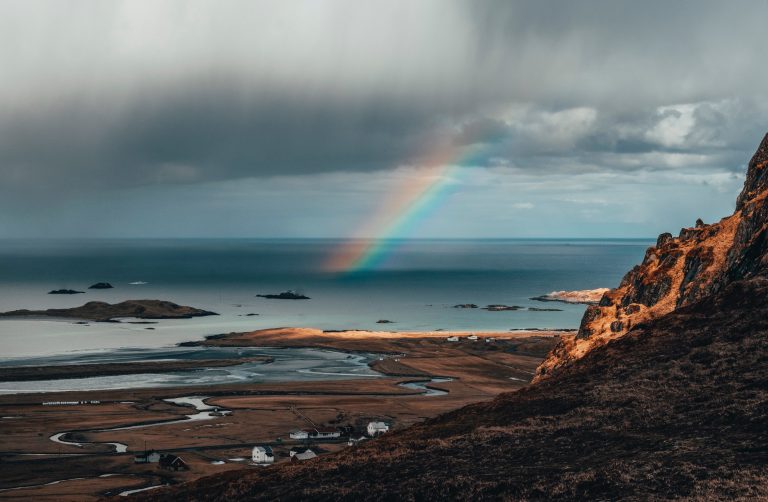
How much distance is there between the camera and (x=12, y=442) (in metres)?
66.8

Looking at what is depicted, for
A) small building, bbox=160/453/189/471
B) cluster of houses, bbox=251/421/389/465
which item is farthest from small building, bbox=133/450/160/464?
cluster of houses, bbox=251/421/389/465

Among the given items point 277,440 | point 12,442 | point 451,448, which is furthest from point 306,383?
point 451,448

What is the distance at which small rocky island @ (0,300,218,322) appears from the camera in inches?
7254

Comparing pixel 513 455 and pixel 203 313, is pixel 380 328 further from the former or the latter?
pixel 513 455

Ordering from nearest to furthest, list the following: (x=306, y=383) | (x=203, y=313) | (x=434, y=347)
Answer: (x=306, y=383) → (x=434, y=347) → (x=203, y=313)

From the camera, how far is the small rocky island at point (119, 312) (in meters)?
184

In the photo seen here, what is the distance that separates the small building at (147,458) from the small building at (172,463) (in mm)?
1235

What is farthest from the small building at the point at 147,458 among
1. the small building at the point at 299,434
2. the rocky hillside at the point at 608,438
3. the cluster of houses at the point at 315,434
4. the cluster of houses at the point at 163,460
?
the rocky hillside at the point at 608,438

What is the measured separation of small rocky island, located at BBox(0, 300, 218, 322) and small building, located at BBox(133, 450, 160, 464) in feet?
411

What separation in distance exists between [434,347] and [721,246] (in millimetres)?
91308

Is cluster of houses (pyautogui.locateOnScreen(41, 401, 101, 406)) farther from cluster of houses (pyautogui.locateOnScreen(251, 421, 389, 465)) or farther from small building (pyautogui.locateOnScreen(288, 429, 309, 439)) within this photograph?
small building (pyautogui.locateOnScreen(288, 429, 309, 439))

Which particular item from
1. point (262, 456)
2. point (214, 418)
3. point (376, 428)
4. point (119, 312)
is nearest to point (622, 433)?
point (262, 456)

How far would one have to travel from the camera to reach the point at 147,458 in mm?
59938

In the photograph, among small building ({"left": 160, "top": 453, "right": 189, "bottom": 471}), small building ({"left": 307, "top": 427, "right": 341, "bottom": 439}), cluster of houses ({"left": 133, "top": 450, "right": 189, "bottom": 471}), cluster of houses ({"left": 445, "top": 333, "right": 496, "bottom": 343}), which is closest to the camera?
small building ({"left": 160, "top": 453, "right": 189, "bottom": 471})
